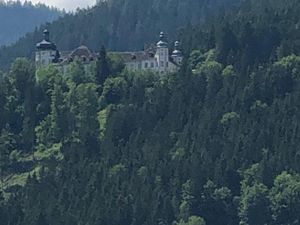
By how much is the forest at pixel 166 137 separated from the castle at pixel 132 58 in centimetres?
221

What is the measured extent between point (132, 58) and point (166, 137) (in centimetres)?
3840

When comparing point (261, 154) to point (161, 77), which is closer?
point (261, 154)

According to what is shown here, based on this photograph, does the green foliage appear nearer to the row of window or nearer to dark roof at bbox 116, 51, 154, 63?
the row of window

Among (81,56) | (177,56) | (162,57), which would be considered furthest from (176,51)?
(81,56)

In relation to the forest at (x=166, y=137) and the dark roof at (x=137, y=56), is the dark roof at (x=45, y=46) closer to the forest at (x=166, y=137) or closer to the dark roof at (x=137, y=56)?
the dark roof at (x=137, y=56)

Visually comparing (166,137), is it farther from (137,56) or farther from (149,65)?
(137,56)

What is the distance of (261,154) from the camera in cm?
11650

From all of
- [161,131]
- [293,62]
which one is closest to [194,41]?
[293,62]

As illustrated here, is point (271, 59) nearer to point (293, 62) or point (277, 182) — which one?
point (293, 62)

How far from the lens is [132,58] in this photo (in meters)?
161

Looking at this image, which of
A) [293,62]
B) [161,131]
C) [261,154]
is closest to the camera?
[261,154]

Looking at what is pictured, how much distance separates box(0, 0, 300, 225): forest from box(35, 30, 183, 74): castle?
221 cm

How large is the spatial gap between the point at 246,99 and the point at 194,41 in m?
31.7

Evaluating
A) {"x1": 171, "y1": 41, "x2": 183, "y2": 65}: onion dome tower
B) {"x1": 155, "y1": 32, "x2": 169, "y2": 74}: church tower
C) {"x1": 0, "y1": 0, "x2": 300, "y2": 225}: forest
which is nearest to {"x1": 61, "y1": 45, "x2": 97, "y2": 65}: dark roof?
{"x1": 0, "y1": 0, "x2": 300, "y2": 225}: forest
